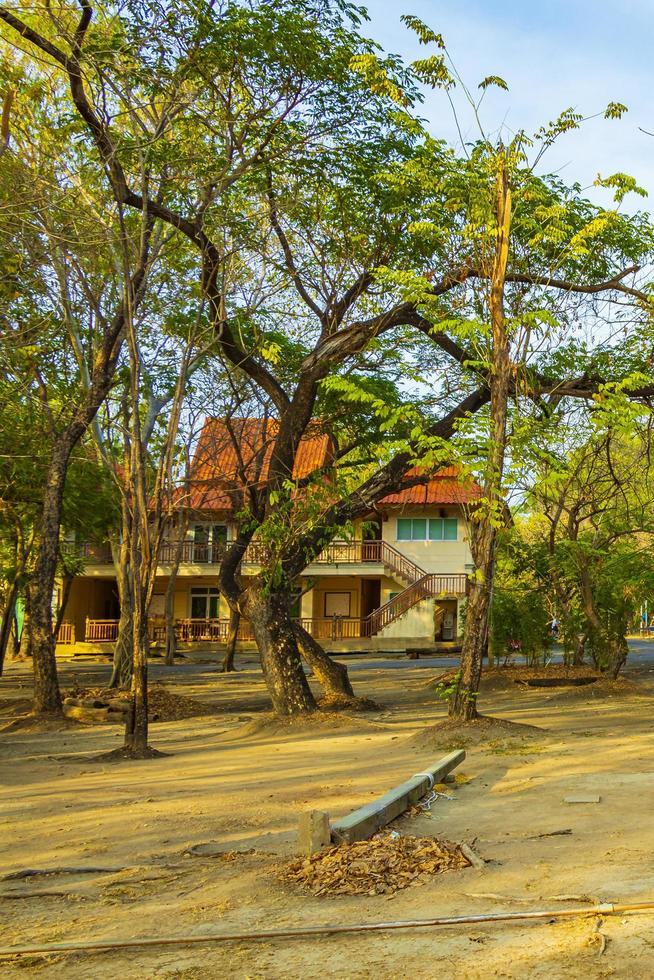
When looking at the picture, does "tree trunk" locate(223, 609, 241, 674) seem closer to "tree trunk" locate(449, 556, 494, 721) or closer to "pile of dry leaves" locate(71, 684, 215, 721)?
"pile of dry leaves" locate(71, 684, 215, 721)

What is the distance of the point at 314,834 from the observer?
5.77 m

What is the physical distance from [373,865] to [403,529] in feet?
118

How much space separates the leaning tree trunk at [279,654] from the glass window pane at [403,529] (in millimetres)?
26873

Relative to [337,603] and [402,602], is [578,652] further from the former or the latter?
[337,603]

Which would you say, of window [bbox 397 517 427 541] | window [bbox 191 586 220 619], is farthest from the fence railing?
window [bbox 191 586 220 619]

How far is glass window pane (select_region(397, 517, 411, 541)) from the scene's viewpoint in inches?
1624

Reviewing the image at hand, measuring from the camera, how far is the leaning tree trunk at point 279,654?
46.5 feet

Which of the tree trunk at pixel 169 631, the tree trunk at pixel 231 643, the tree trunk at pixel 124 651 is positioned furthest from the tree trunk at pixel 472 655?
the tree trunk at pixel 169 631

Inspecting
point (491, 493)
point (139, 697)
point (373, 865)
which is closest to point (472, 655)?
point (491, 493)

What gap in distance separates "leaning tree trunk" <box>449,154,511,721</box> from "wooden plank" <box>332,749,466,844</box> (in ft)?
10.6

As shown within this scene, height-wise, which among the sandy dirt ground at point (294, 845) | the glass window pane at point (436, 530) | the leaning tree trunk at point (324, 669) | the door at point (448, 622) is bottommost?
the sandy dirt ground at point (294, 845)

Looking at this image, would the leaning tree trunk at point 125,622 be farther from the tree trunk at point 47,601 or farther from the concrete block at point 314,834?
the concrete block at point 314,834

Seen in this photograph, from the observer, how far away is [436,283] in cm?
1512

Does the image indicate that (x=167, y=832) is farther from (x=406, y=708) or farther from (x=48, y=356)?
(x=48, y=356)
